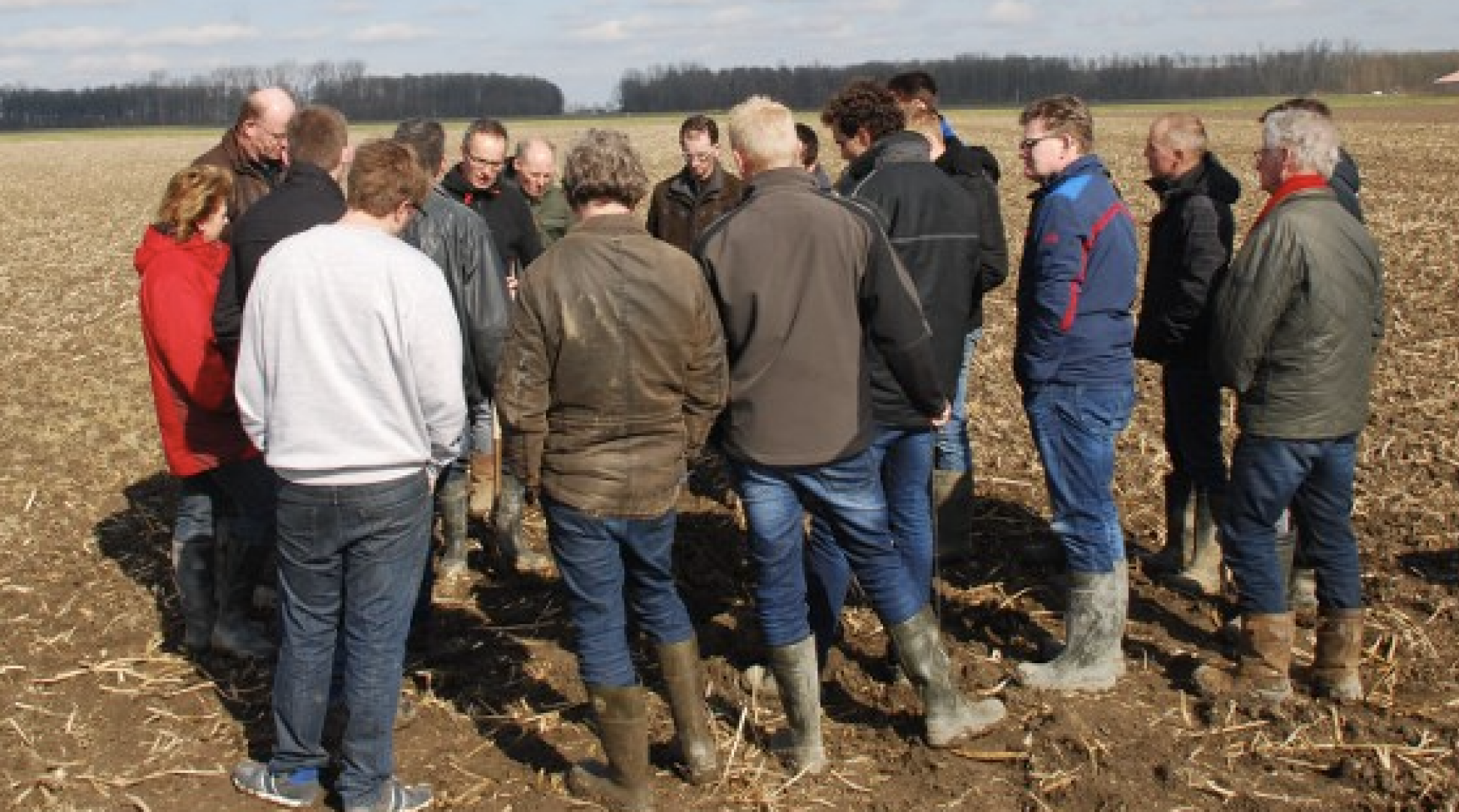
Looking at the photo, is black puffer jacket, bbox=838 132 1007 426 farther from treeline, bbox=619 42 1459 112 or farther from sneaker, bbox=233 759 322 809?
treeline, bbox=619 42 1459 112

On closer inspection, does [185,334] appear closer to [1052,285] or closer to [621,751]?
[621,751]

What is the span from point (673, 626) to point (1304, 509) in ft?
8.37

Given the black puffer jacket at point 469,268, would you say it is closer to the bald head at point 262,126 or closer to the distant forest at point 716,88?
the bald head at point 262,126

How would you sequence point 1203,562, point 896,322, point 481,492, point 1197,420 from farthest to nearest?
point 481,492 < point 1203,562 < point 1197,420 < point 896,322

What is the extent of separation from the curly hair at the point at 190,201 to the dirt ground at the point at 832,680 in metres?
1.97

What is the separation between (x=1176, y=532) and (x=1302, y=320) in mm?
2142

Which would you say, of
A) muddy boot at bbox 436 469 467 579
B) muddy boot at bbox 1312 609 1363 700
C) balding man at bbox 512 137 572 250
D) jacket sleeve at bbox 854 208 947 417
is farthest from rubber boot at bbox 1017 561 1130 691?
balding man at bbox 512 137 572 250

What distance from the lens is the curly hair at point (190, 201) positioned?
538 centimetres

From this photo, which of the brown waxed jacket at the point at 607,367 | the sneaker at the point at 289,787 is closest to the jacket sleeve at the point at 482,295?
the brown waxed jacket at the point at 607,367

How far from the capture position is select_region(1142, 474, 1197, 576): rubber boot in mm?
6758

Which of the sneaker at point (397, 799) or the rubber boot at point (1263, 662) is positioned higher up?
the rubber boot at point (1263, 662)

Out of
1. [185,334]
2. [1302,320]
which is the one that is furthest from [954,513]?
[185,334]

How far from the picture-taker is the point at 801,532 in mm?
4859

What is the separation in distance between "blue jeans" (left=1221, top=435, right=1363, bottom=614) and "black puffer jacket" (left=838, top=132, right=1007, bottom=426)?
48.3 inches
